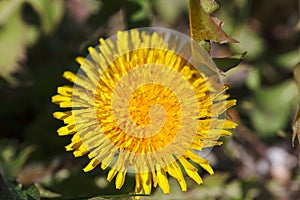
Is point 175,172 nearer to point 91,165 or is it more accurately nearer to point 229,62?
point 91,165

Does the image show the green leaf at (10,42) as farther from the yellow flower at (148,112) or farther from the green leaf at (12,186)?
the yellow flower at (148,112)

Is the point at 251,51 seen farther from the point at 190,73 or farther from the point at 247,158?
the point at 190,73

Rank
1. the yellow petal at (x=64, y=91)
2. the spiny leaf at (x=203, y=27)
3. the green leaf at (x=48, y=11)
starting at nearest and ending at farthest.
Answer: the spiny leaf at (x=203, y=27)
the yellow petal at (x=64, y=91)
the green leaf at (x=48, y=11)

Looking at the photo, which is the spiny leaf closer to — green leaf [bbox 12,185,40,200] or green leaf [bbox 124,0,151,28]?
green leaf [bbox 124,0,151,28]

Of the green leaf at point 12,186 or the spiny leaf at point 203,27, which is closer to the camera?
the spiny leaf at point 203,27

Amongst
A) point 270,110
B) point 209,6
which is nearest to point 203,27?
point 209,6

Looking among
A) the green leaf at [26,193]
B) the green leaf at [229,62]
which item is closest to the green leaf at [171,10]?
the green leaf at [229,62]
